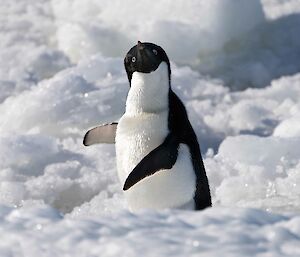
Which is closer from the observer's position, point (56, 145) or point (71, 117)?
point (56, 145)

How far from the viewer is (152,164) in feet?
9.59

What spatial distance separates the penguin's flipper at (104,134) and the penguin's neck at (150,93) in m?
0.25

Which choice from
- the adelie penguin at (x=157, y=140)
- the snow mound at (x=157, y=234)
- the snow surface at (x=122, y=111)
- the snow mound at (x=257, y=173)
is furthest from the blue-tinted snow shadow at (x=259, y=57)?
the snow mound at (x=157, y=234)

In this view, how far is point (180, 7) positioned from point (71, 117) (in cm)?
173

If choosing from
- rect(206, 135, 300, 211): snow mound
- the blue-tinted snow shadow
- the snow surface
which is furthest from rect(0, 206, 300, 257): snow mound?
the blue-tinted snow shadow

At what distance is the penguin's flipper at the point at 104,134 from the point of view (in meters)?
3.36

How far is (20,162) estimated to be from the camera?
4.25 meters

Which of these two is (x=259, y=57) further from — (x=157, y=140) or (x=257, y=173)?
(x=157, y=140)

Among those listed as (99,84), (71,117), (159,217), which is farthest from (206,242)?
(99,84)

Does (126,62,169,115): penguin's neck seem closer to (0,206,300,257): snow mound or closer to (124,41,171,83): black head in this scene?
(124,41,171,83): black head

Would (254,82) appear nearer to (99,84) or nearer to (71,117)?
(99,84)

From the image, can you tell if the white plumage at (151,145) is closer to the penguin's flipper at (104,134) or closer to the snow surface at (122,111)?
the penguin's flipper at (104,134)

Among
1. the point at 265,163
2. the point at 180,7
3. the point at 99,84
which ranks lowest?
the point at 265,163

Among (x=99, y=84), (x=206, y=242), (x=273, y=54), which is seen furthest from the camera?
(x=273, y=54)
